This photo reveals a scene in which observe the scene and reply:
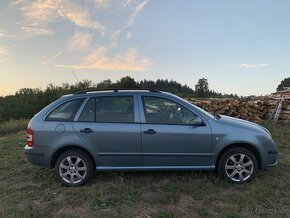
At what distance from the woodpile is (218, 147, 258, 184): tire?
26.8ft

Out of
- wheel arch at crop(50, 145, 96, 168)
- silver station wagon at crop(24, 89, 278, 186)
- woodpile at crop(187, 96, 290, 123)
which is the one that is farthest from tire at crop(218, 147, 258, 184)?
woodpile at crop(187, 96, 290, 123)

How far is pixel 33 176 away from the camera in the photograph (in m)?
7.25

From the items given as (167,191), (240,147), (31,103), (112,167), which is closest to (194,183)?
(167,191)

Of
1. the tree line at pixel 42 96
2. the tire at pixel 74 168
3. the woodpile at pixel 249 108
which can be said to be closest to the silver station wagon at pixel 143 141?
the tire at pixel 74 168

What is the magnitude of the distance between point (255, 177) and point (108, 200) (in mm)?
2782

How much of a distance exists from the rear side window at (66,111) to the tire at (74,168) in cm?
61

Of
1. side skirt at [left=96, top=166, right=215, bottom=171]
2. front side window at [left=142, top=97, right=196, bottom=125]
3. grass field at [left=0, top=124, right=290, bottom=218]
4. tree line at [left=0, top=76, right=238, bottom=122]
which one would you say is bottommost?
grass field at [left=0, top=124, right=290, bottom=218]

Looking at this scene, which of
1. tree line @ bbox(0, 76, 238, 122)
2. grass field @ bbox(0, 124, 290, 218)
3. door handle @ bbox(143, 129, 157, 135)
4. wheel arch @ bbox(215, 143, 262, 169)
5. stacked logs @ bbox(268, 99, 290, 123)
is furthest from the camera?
tree line @ bbox(0, 76, 238, 122)

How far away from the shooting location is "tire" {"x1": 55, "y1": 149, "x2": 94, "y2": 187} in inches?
251

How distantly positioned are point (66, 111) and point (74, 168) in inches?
40.8

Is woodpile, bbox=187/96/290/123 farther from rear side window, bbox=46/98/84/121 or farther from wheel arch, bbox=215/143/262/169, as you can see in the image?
rear side window, bbox=46/98/84/121

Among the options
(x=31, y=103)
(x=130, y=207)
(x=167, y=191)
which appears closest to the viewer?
(x=130, y=207)

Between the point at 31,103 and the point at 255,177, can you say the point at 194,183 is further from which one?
the point at 31,103

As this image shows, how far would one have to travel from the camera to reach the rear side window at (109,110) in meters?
6.40
